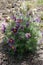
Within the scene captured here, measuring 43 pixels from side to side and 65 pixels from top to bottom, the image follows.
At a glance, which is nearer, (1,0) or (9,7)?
(9,7)

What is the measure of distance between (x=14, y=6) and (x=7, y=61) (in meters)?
1.83

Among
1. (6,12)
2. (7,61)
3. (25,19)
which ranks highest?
(6,12)

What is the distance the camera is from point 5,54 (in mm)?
3738

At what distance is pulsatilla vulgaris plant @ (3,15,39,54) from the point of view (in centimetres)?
357

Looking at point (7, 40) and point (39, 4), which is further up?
point (39, 4)

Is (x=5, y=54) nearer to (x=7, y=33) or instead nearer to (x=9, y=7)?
(x=7, y=33)

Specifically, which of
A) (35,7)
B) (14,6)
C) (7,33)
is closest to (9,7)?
(14,6)

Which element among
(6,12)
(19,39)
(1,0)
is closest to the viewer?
(19,39)

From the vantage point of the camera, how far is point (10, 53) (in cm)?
368

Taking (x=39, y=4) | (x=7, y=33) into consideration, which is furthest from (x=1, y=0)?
(x=7, y=33)

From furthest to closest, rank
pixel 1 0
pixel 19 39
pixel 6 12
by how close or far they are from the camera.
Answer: pixel 1 0, pixel 6 12, pixel 19 39

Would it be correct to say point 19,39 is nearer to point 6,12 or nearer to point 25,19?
point 25,19

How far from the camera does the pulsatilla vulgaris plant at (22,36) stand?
357 cm

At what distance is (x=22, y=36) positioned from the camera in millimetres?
3566
